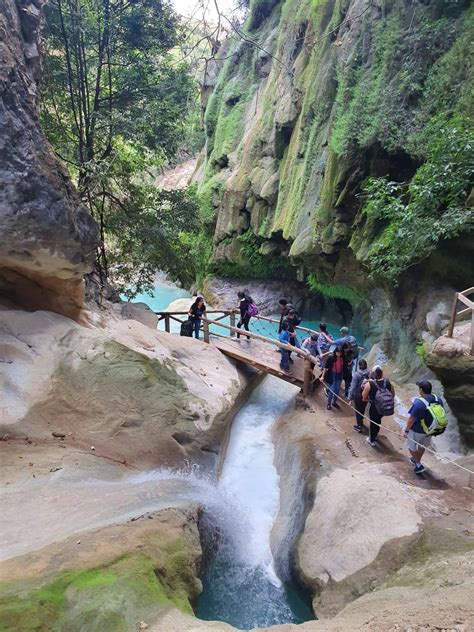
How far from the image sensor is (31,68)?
29.9 feet

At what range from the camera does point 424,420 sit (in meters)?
6.93

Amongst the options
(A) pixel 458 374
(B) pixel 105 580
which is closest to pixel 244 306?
(A) pixel 458 374

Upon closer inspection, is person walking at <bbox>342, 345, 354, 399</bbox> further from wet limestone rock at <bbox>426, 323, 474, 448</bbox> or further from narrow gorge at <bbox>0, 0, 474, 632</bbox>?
wet limestone rock at <bbox>426, 323, 474, 448</bbox>

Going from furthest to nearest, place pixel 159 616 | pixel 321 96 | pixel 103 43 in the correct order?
pixel 321 96 < pixel 103 43 < pixel 159 616

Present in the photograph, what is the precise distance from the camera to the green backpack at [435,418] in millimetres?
6738

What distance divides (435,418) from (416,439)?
0.59m

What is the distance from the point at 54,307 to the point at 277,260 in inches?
658

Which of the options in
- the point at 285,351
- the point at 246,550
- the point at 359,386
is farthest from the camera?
the point at 285,351

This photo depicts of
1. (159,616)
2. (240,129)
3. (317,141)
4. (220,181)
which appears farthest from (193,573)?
(240,129)

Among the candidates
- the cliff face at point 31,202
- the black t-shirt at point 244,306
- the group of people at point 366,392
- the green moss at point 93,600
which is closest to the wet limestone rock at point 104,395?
the cliff face at point 31,202

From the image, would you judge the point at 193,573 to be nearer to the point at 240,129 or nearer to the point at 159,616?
the point at 159,616

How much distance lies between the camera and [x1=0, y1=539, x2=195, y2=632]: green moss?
373 centimetres

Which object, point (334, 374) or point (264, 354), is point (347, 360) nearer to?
point (334, 374)

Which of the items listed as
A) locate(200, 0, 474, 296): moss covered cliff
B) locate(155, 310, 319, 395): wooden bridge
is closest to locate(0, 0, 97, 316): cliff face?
locate(200, 0, 474, 296): moss covered cliff
